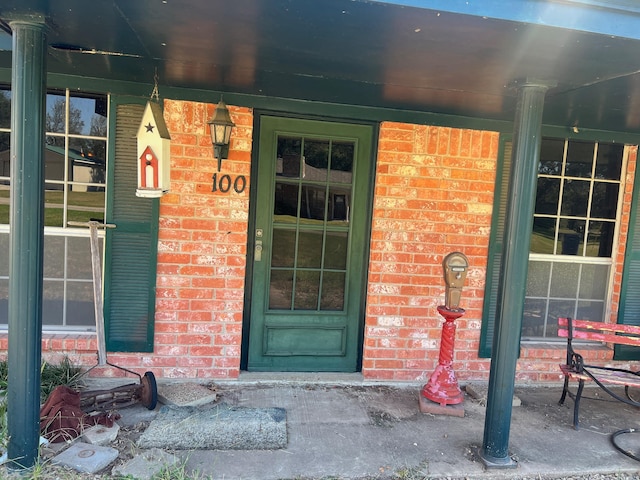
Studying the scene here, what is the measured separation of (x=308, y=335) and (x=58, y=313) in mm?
2037

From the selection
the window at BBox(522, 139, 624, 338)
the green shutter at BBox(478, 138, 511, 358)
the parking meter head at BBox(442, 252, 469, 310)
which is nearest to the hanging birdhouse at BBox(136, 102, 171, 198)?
the parking meter head at BBox(442, 252, 469, 310)

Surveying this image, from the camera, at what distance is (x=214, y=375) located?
3844 mm

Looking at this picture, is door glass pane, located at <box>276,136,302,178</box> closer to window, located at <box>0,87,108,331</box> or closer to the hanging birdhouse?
the hanging birdhouse

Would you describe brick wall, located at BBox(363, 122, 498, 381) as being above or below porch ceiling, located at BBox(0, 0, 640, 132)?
below

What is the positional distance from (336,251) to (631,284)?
108 inches

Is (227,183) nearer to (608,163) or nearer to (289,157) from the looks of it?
(289,157)

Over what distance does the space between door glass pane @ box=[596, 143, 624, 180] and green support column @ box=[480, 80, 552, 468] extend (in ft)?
6.54

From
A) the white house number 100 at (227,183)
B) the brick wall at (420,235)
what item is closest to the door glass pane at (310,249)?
the brick wall at (420,235)

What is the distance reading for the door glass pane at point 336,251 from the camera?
4.02 metres

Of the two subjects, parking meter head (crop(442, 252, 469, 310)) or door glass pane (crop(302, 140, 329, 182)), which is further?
door glass pane (crop(302, 140, 329, 182))

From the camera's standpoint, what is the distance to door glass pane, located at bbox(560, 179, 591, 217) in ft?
14.0

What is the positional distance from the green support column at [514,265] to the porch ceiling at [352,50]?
234mm

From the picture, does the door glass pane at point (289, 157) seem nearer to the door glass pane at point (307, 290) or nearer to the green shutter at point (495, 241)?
the door glass pane at point (307, 290)

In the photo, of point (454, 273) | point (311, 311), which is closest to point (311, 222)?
point (311, 311)
